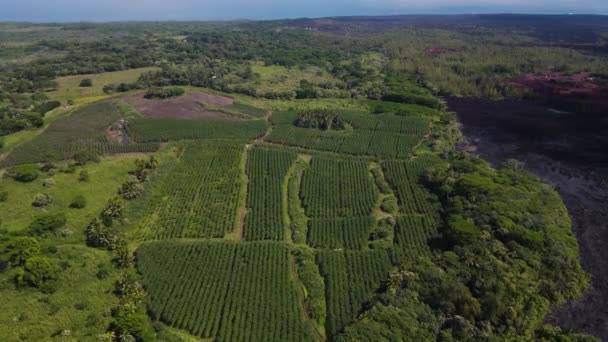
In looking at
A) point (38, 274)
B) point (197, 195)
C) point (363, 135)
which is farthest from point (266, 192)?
point (38, 274)

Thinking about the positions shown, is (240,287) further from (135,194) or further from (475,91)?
(475,91)

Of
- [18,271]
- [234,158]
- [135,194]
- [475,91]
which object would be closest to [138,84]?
[234,158]

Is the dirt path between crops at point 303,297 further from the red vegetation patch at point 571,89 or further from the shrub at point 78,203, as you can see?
the red vegetation patch at point 571,89

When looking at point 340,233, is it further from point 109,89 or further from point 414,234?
point 109,89

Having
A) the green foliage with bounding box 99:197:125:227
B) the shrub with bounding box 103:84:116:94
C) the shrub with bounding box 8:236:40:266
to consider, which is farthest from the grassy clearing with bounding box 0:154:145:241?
the shrub with bounding box 103:84:116:94

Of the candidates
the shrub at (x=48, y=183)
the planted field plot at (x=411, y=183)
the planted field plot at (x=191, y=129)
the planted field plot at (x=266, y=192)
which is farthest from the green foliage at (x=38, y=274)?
the planted field plot at (x=411, y=183)

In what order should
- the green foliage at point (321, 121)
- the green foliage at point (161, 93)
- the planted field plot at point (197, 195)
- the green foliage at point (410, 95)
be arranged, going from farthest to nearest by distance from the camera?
the green foliage at point (410, 95), the green foliage at point (161, 93), the green foliage at point (321, 121), the planted field plot at point (197, 195)
